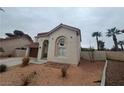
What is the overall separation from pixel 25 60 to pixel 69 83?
5579 millimetres

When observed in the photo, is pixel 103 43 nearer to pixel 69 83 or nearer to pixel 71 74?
pixel 71 74

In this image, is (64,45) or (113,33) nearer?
(64,45)

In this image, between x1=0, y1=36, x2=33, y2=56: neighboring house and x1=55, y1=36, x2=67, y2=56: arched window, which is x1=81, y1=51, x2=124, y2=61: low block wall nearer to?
x1=55, y1=36, x2=67, y2=56: arched window

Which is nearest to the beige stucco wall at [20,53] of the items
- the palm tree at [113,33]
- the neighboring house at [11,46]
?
the neighboring house at [11,46]

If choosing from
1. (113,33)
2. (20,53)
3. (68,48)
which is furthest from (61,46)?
(113,33)

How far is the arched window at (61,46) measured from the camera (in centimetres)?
1214

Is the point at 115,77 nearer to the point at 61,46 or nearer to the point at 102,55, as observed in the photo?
the point at 61,46

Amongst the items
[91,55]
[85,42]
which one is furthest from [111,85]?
[85,42]

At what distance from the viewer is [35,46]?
17.2 m

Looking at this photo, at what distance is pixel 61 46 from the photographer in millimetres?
12289

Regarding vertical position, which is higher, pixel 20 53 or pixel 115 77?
pixel 20 53

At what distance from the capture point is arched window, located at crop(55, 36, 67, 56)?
12.1m

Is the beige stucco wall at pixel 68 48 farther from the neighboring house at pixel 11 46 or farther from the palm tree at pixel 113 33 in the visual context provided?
the palm tree at pixel 113 33
